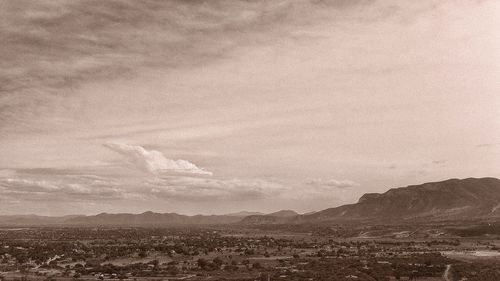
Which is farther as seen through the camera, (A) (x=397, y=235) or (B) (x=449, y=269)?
(A) (x=397, y=235)

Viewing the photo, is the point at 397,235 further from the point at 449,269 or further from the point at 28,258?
the point at 28,258

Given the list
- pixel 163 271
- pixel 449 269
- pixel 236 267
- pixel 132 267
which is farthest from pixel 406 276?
pixel 132 267

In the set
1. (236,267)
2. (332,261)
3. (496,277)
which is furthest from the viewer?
(332,261)

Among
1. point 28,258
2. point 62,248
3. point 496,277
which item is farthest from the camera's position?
point 62,248

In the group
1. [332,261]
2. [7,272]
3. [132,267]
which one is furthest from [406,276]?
[7,272]

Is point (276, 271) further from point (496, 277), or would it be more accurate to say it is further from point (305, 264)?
point (496, 277)

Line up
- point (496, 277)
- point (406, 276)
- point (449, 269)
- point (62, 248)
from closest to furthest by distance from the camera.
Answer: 1. point (496, 277)
2. point (406, 276)
3. point (449, 269)
4. point (62, 248)

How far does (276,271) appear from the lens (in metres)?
69.7

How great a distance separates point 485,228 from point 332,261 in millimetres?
90281

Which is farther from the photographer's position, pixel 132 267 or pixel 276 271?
pixel 132 267

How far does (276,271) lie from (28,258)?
51.0 metres

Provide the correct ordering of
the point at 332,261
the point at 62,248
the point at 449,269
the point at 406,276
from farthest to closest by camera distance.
→ 1. the point at 62,248
2. the point at 332,261
3. the point at 449,269
4. the point at 406,276

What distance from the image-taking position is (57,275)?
226 ft

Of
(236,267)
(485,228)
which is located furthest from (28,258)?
(485,228)
